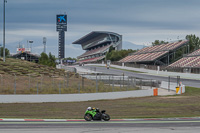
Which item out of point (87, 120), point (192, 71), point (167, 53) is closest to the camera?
point (87, 120)

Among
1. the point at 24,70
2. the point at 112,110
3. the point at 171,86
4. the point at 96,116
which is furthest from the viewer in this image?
the point at 24,70

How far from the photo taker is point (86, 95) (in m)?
35.7

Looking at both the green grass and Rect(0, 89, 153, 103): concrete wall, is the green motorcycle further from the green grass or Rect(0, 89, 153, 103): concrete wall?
Rect(0, 89, 153, 103): concrete wall

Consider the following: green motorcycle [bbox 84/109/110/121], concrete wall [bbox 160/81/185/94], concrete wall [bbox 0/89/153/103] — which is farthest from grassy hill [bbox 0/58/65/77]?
green motorcycle [bbox 84/109/110/121]

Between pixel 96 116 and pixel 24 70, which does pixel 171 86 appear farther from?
pixel 96 116

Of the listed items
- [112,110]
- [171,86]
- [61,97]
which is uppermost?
[171,86]

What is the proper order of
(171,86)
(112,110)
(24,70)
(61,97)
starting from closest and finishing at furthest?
(112,110) < (61,97) < (171,86) < (24,70)

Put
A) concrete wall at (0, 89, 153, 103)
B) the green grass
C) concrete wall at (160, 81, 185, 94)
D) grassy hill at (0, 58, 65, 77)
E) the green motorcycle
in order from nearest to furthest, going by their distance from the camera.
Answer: the green motorcycle → the green grass → concrete wall at (0, 89, 153, 103) → concrete wall at (160, 81, 185, 94) → grassy hill at (0, 58, 65, 77)

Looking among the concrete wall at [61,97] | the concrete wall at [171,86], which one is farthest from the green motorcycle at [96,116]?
the concrete wall at [171,86]

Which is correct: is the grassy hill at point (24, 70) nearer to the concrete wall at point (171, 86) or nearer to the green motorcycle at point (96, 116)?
the concrete wall at point (171, 86)

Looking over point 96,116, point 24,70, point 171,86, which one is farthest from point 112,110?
point 24,70
